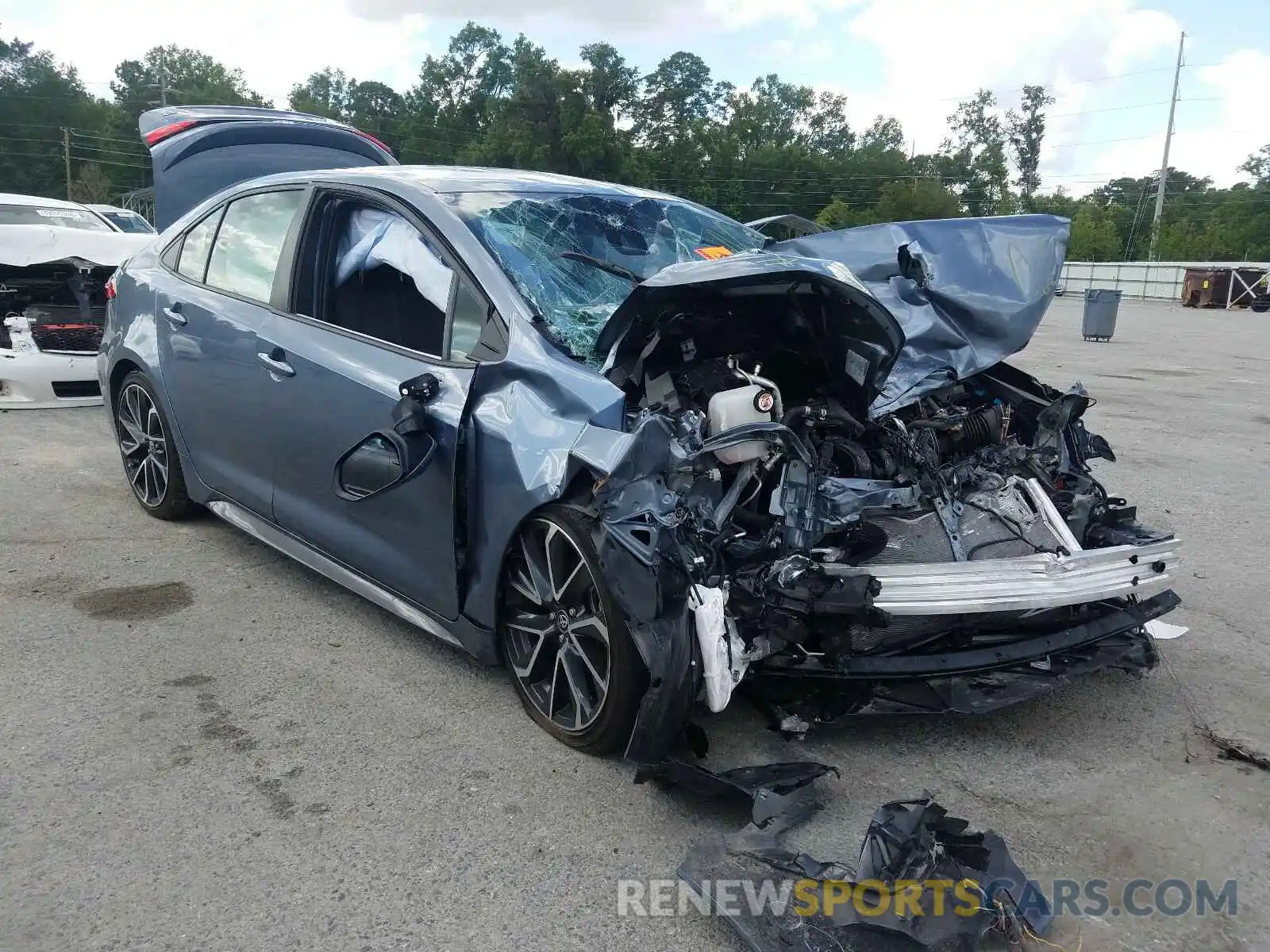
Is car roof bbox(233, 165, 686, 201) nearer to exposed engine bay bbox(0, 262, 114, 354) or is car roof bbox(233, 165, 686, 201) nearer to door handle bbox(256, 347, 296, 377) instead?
door handle bbox(256, 347, 296, 377)

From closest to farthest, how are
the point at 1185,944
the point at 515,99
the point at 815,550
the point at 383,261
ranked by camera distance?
1. the point at 1185,944
2. the point at 815,550
3. the point at 383,261
4. the point at 515,99

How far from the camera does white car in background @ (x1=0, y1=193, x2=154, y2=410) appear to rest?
26.0 ft

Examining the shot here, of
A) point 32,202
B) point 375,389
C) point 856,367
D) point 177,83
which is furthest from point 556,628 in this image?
point 177,83

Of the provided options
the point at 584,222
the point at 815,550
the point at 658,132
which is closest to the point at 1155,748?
the point at 815,550

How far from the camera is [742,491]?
122 inches

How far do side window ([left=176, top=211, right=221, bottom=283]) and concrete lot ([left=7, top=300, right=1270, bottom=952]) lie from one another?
1.40 meters

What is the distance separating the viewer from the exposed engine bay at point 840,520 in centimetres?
281

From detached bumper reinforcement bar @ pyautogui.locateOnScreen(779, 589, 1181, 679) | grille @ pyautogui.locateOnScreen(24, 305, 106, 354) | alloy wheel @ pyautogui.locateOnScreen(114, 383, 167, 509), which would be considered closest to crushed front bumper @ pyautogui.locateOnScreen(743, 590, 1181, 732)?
detached bumper reinforcement bar @ pyautogui.locateOnScreen(779, 589, 1181, 679)

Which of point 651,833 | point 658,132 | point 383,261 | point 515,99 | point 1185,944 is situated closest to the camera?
point 1185,944

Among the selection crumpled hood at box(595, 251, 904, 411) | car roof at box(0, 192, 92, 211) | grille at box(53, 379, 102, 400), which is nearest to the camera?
crumpled hood at box(595, 251, 904, 411)

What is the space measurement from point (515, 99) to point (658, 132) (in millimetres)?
13147

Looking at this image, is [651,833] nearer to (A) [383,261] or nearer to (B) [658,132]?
(A) [383,261]

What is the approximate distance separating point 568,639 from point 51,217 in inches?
356

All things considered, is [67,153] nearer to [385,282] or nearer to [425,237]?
[385,282]
